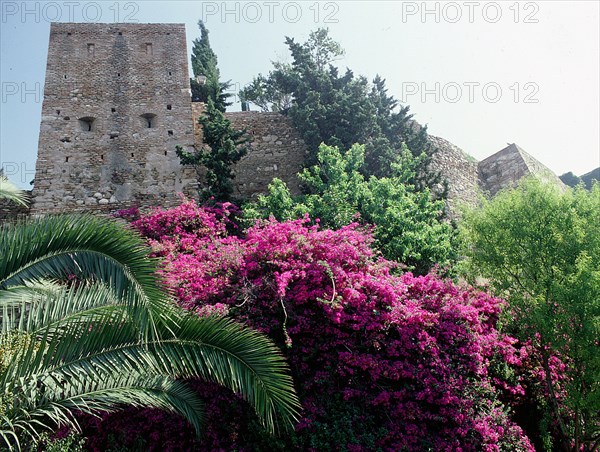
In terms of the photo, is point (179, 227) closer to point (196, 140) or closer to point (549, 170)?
point (196, 140)

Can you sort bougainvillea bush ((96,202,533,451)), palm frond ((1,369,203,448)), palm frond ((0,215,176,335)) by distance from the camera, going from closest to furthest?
palm frond ((1,369,203,448)) → palm frond ((0,215,176,335)) → bougainvillea bush ((96,202,533,451))

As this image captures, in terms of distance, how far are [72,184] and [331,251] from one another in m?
6.82

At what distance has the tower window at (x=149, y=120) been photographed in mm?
12805

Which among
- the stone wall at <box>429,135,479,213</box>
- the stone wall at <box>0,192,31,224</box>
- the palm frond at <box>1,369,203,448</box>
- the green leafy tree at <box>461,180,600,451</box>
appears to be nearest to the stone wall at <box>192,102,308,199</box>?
the stone wall at <box>0,192,31,224</box>

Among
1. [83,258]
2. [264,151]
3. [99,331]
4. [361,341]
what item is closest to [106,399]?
[99,331]

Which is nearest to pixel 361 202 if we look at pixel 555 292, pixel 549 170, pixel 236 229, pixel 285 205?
pixel 285 205

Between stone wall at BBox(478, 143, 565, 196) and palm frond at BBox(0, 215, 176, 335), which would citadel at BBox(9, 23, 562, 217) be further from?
palm frond at BBox(0, 215, 176, 335)

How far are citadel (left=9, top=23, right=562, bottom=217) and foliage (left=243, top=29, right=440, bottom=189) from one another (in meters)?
1.25

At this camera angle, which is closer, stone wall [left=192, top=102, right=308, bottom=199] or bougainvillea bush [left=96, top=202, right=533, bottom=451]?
bougainvillea bush [left=96, top=202, right=533, bottom=451]

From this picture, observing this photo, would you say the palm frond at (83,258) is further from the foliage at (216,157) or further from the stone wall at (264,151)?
the stone wall at (264,151)

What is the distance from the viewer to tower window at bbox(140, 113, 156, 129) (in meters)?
12.8

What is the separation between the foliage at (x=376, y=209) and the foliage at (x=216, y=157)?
79 centimetres

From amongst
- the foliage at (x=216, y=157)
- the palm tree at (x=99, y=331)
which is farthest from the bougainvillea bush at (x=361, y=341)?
the foliage at (x=216, y=157)

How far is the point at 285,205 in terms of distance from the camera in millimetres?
10758
